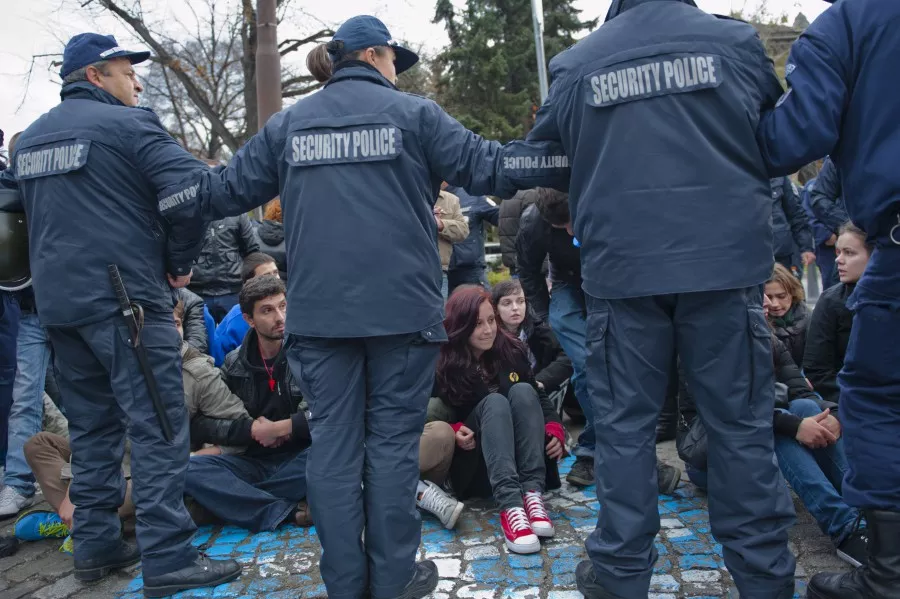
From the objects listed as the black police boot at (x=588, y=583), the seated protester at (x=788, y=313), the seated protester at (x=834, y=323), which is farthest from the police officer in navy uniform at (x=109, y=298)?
the seated protester at (x=788, y=313)

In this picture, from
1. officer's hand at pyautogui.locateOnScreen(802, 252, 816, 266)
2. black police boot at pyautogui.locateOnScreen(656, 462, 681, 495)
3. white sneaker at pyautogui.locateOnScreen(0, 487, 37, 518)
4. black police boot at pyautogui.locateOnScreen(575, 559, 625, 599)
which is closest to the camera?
black police boot at pyautogui.locateOnScreen(575, 559, 625, 599)

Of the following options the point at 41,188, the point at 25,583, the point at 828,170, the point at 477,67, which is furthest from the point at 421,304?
the point at 477,67

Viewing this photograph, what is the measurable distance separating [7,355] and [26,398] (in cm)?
26

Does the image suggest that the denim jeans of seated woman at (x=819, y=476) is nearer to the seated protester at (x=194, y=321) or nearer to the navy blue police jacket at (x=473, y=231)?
the navy blue police jacket at (x=473, y=231)

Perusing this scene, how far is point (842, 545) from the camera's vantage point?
2.97 metres

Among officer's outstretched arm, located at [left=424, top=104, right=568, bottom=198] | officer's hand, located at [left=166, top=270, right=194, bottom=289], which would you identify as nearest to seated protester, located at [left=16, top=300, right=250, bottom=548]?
officer's hand, located at [left=166, top=270, right=194, bottom=289]

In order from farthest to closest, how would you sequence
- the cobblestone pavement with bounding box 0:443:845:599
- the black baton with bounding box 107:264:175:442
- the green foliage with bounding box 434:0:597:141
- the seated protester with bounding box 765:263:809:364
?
the green foliage with bounding box 434:0:597:141 → the seated protester with bounding box 765:263:809:364 → the black baton with bounding box 107:264:175:442 → the cobblestone pavement with bounding box 0:443:845:599

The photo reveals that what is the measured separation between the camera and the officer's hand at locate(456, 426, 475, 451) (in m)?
3.80

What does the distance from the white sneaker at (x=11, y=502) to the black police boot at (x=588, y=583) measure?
3.09 metres

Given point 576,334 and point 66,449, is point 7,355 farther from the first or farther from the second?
point 576,334

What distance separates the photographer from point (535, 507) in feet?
11.5

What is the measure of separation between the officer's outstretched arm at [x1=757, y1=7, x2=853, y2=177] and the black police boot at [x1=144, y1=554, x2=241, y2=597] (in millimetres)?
2599

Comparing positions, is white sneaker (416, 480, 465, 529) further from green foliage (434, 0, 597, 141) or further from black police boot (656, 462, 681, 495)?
green foliage (434, 0, 597, 141)

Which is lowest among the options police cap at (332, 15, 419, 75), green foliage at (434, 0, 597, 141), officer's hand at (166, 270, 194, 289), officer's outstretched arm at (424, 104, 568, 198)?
officer's hand at (166, 270, 194, 289)
